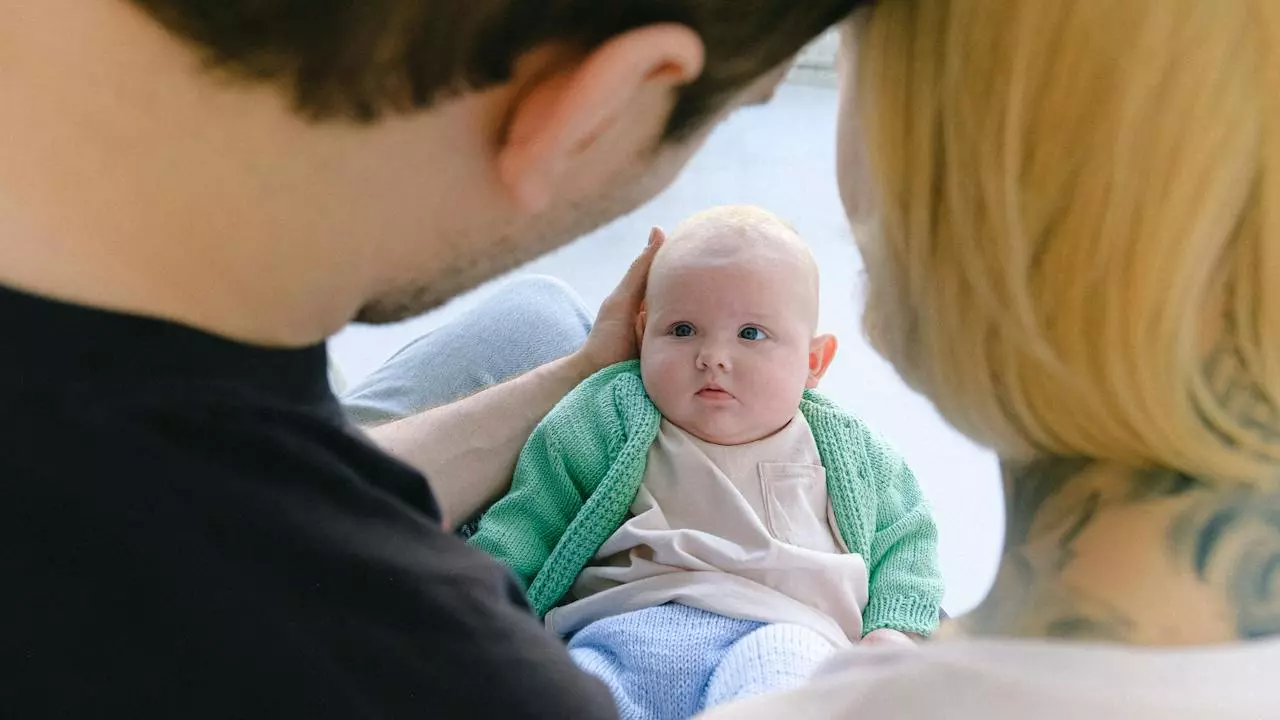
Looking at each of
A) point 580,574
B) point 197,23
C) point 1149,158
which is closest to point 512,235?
point 197,23

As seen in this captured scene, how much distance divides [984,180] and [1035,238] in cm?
3

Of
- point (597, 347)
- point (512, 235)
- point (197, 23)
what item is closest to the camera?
point (197, 23)

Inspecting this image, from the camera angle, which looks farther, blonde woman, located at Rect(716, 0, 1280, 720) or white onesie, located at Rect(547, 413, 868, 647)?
white onesie, located at Rect(547, 413, 868, 647)

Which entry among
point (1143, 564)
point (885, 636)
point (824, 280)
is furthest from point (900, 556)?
point (824, 280)

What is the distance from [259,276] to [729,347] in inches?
30.6

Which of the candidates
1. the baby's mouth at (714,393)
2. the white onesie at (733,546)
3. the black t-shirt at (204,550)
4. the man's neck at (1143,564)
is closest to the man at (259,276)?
the black t-shirt at (204,550)

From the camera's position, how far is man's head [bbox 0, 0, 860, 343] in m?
0.39

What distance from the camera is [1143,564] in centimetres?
45

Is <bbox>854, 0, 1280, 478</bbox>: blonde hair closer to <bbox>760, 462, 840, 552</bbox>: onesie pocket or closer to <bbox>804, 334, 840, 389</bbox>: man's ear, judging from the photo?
<bbox>760, 462, 840, 552</bbox>: onesie pocket

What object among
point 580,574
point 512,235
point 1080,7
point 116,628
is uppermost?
point 1080,7

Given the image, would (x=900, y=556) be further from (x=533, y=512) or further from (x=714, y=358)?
(x=533, y=512)

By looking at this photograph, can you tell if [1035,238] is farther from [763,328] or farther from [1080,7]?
[763,328]

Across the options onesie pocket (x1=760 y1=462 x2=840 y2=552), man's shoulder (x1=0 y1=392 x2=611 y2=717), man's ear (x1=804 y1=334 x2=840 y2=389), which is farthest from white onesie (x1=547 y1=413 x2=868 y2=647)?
man's shoulder (x1=0 y1=392 x2=611 y2=717)

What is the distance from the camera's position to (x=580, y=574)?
1.16 meters
